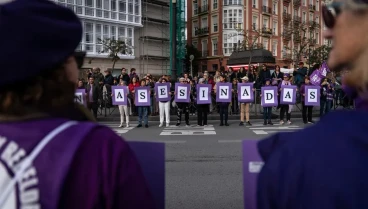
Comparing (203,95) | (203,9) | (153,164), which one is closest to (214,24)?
(203,9)

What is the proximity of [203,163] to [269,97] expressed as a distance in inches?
321

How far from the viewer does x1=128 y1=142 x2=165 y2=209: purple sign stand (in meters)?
1.77

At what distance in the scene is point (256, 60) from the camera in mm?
30922

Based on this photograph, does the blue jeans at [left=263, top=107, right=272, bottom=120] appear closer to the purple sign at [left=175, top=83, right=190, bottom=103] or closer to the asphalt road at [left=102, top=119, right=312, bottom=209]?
the asphalt road at [left=102, top=119, right=312, bottom=209]

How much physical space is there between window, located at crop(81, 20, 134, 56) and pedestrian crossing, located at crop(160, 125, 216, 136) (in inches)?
1196

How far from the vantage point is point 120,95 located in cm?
1509

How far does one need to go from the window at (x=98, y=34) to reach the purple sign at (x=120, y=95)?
28335 millimetres

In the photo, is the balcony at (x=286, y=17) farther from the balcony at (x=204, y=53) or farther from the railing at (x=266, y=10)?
the balcony at (x=204, y=53)

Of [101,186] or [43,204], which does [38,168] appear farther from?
[101,186]

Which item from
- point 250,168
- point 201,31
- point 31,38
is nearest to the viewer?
point 31,38

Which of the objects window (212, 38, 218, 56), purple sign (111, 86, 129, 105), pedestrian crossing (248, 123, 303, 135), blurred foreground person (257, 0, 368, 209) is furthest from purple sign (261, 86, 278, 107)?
window (212, 38, 218, 56)

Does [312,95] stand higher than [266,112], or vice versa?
[312,95]

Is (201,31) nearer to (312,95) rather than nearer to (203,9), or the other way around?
(203,9)

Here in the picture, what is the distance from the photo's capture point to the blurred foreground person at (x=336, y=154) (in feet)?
3.65
